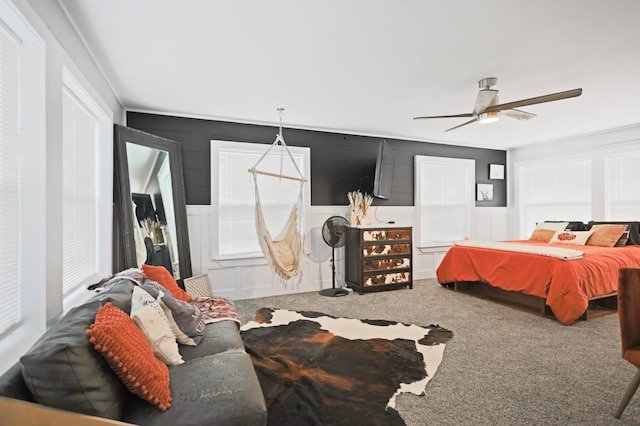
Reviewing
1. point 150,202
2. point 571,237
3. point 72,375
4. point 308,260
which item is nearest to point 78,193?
point 150,202

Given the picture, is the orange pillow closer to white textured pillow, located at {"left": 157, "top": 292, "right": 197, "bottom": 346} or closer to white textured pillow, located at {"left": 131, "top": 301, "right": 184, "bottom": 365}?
white textured pillow, located at {"left": 157, "top": 292, "right": 197, "bottom": 346}

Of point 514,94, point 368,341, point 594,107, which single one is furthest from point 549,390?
point 594,107

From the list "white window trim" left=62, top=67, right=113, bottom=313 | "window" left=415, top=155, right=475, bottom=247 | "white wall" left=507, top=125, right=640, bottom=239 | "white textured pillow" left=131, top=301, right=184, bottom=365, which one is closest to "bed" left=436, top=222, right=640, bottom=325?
"white wall" left=507, top=125, right=640, bottom=239

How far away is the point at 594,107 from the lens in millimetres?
3930

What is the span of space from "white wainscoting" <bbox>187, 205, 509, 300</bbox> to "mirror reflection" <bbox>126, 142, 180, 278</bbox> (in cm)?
45

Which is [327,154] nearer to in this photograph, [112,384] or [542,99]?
[542,99]

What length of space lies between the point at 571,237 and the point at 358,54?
4.17 meters

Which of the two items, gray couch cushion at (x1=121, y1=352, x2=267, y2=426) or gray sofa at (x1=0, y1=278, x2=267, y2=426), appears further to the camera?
gray couch cushion at (x1=121, y1=352, x2=267, y2=426)

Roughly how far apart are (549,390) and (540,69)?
2.42 metres

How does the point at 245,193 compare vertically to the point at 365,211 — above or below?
above

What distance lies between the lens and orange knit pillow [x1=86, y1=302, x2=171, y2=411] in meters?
1.19

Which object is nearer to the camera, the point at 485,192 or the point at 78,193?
the point at 78,193

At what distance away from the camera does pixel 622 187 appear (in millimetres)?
4984

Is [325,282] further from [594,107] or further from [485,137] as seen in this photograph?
[594,107]
